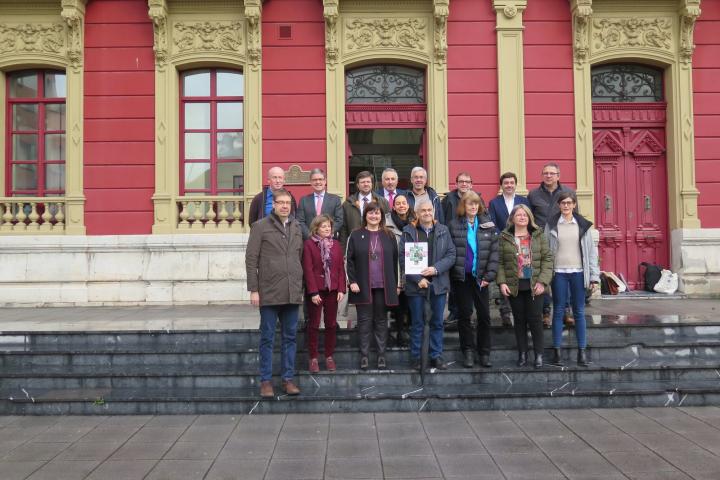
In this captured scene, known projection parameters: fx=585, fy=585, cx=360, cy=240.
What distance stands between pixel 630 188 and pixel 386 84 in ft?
16.4

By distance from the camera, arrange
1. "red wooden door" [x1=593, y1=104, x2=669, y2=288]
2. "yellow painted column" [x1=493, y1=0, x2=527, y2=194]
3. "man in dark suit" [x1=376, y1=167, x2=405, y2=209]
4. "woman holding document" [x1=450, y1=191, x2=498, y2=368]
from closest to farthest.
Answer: "woman holding document" [x1=450, y1=191, x2=498, y2=368], "man in dark suit" [x1=376, y1=167, x2=405, y2=209], "yellow painted column" [x1=493, y1=0, x2=527, y2=194], "red wooden door" [x1=593, y1=104, x2=669, y2=288]

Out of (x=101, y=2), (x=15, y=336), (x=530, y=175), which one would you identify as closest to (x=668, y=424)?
(x=530, y=175)

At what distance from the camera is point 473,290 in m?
6.57

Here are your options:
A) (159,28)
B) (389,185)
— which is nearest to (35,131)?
(159,28)

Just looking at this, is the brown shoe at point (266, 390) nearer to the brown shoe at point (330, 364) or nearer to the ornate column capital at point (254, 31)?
the brown shoe at point (330, 364)

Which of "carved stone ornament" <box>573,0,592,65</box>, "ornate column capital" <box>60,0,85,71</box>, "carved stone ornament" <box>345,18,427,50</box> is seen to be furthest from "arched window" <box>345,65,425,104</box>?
"ornate column capital" <box>60,0,85,71</box>

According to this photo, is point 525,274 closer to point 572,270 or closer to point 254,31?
point 572,270

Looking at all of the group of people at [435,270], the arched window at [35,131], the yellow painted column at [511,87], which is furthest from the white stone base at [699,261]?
the arched window at [35,131]

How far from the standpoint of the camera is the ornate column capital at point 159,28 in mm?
10367

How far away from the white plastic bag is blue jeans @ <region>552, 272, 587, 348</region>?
16.0ft

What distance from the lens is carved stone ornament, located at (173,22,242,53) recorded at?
1069 cm

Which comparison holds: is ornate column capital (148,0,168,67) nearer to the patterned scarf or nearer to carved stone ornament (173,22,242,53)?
carved stone ornament (173,22,242,53)

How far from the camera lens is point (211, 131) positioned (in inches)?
433

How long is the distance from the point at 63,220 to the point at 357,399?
7422 mm
